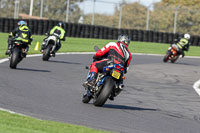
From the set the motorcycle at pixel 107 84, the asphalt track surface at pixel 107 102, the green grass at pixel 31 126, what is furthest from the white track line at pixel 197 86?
the green grass at pixel 31 126

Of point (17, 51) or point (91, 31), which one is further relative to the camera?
point (91, 31)

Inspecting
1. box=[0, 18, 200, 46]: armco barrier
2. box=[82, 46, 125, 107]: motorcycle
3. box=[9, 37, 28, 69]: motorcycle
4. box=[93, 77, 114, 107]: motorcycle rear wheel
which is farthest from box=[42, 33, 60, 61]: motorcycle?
box=[0, 18, 200, 46]: armco barrier

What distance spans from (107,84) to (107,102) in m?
1.74

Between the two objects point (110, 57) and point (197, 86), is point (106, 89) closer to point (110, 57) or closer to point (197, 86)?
point (110, 57)

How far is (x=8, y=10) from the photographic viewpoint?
44156 millimetres

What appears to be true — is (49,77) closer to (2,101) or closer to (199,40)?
(2,101)

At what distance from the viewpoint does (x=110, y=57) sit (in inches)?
394

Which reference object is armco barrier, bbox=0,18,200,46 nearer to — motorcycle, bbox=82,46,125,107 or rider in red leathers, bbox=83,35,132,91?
rider in red leathers, bbox=83,35,132,91

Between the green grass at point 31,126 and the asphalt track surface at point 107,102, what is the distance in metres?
0.57

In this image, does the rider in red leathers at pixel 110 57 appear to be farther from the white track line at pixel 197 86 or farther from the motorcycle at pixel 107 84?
the white track line at pixel 197 86

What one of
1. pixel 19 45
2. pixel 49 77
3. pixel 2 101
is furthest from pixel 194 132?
pixel 19 45

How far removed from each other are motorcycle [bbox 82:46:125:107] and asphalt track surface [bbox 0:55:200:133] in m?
0.23

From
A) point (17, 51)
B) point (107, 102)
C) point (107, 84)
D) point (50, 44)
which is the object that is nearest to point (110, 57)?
point (107, 84)

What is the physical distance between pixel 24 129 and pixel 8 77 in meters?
7.04
